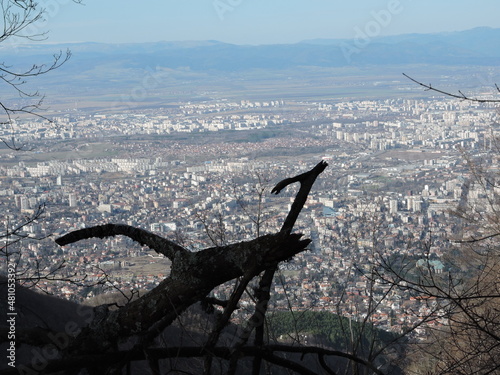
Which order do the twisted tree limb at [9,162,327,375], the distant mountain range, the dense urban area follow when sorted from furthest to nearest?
the distant mountain range, the dense urban area, the twisted tree limb at [9,162,327,375]

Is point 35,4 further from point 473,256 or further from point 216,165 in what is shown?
point 216,165

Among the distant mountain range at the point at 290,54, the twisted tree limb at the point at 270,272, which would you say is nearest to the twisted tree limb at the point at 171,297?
the twisted tree limb at the point at 270,272

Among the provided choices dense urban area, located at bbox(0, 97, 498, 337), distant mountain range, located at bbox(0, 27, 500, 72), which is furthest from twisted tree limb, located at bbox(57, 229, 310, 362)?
distant mountain range, located at bbox(0, 27, 500, 72)

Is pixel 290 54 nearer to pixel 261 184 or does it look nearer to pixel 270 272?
pixel 261 184

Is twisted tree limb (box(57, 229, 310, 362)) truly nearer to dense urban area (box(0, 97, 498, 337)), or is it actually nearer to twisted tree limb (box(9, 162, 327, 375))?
twisted tree limb (box(9, 162, 327, 375))

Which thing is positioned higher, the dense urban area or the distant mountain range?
the distant mountain range

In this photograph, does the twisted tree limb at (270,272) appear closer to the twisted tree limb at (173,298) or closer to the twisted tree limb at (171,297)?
the twisted tree limb at (173,298)

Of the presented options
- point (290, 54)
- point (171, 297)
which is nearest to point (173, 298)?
point (171, 297)
